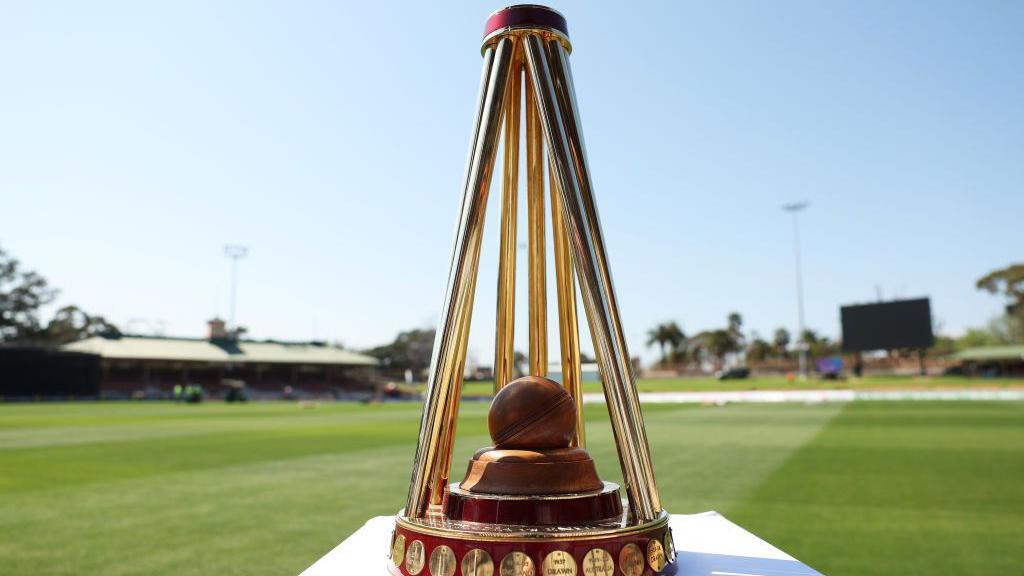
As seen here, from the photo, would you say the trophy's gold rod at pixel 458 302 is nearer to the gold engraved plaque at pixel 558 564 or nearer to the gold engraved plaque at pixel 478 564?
the gold engraved plaque at pixel 478 564

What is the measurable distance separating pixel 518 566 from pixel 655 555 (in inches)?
14.5

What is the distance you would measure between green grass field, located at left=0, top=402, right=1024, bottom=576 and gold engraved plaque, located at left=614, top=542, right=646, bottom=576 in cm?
397

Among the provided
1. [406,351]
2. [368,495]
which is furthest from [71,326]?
[368,495]

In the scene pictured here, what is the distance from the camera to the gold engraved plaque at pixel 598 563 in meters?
1.50

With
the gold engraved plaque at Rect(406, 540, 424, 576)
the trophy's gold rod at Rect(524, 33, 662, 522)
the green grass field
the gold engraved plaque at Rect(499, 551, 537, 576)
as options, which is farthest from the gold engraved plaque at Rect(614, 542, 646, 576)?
the green grass field

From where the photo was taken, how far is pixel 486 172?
77.2 inches

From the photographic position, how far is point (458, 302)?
1890 millimetres

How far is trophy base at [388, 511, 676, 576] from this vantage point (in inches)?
59.1

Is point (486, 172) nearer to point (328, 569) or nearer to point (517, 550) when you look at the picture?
point (517, 550)

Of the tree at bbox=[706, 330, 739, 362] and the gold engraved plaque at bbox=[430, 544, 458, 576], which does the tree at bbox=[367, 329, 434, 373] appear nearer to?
the tree at bbox=[706, 330, 739, 362]

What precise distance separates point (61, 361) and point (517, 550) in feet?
173

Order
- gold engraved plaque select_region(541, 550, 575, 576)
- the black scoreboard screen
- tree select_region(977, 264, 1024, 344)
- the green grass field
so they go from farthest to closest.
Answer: tree select_region(977, 264, 1024, 344) < the black scoreboard screen < the green grass field < gold engraved plaque select_region(541, 550, 575, 576)

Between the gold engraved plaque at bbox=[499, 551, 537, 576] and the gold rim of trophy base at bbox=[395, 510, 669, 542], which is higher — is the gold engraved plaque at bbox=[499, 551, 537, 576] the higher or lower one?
the lower one

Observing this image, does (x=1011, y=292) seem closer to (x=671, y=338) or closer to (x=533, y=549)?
(x=671, y=338)
